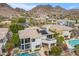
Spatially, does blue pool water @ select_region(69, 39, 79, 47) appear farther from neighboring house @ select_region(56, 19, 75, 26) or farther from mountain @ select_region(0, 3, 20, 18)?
mountain @ select_region(0, 3, 20, 18)

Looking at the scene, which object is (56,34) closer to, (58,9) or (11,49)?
(58,9)

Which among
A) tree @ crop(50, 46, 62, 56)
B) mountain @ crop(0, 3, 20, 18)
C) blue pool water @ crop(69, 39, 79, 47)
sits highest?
mountain @ crop(0, 3, 20, 18)

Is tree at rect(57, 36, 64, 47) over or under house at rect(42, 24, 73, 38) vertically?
under

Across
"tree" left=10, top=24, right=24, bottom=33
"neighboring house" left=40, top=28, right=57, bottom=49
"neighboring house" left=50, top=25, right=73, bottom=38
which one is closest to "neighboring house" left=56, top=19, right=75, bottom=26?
"neighboring house" left=50, top=25, right=73, bottom=38

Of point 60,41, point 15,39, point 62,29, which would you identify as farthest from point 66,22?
point 15,39

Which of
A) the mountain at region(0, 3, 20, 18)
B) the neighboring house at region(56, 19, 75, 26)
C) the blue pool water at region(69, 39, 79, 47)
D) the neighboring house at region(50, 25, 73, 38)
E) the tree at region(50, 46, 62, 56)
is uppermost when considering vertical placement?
the mountain at region(0, 3, 20, 18)

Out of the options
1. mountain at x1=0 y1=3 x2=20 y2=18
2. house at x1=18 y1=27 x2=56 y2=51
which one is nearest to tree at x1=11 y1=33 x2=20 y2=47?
house at x1=18 y1=27 x2=56 y2=51

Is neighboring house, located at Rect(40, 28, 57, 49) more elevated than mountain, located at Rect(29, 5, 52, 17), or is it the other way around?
mountain, located at Rect(29, 5, 52, 17)

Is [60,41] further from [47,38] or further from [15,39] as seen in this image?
[15,39]

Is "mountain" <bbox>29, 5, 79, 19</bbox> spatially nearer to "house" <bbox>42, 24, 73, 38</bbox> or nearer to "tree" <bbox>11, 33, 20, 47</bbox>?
"house" <bbox>42, 24, 73, 38</bbox>
